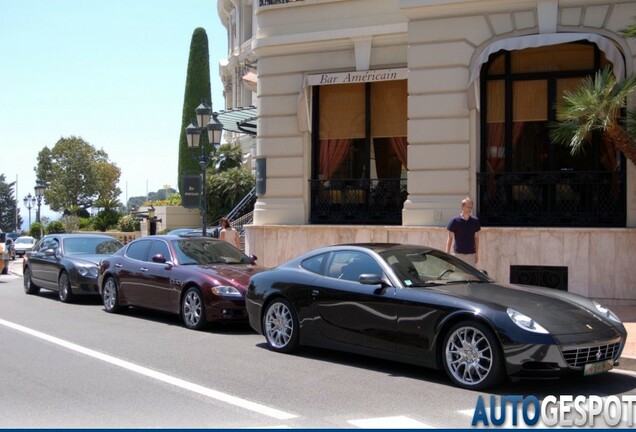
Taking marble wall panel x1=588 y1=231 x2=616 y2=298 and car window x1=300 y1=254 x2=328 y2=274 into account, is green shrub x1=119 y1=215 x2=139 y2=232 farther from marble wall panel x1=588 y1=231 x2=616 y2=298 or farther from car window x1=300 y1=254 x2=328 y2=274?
car window x1=300 y1=254 x2=328 y2=274

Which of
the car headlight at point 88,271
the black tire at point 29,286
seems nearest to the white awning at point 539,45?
the car headlight at point 88,271

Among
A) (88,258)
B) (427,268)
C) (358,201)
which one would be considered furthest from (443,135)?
(88,258)

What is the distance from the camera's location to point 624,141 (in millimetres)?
12883

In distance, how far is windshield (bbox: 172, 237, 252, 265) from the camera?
1332cm

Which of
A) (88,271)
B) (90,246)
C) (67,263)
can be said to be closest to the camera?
(88,271)

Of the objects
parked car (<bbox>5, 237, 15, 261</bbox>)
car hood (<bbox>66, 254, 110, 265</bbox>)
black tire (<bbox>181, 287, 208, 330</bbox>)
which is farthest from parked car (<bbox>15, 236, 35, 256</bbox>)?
black tire (<bbox>181, 287, 208, 330</bbox>)

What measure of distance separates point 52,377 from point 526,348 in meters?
4.97

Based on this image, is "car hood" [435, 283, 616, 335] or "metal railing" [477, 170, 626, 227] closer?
"car hood" [435, 283, 616, 335]

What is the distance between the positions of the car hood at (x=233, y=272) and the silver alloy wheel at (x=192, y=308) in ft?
1.37

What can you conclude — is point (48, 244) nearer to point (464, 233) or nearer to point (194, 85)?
point (464, 233)

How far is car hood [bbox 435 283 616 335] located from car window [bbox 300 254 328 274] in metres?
1.72

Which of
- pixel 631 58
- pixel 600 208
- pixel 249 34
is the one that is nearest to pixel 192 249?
pixel 600 208

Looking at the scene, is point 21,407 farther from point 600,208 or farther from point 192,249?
point 600,208

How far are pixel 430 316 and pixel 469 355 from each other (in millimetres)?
592
